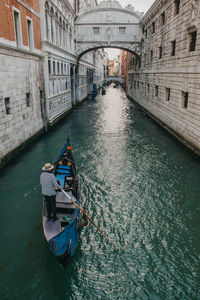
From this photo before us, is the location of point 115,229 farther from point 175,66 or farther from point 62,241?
point 175,66

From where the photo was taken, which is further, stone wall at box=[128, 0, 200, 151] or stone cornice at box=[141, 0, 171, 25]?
stone cornice at box=[141, 0, 171, 25]

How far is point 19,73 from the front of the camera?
11.3 m

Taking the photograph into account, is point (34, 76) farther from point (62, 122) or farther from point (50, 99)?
point (62, 122)

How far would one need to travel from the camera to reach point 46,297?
171 inches

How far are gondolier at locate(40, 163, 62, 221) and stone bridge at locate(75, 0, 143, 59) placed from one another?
23525 millimetres

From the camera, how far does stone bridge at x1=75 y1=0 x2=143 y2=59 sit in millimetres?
24297

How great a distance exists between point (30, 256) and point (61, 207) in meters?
1.37

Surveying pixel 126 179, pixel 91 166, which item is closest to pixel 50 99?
pixel 91 166

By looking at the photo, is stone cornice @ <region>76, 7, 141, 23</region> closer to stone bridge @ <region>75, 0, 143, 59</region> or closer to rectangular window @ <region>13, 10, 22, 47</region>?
stone bridge @ <region>75, 0, 143, 59</region>

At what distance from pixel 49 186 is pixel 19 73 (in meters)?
8.05

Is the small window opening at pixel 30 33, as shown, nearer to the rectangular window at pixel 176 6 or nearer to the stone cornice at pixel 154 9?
the rectangular window at pixel 176 6

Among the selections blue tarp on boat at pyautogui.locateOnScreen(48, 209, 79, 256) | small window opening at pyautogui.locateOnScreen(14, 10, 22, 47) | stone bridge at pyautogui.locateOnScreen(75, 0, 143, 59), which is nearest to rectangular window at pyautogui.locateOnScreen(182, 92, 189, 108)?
small window opening at pyautogui.locateOnScreen(14, 10, 22, 47)

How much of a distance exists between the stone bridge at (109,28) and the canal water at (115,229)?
58.0 ft

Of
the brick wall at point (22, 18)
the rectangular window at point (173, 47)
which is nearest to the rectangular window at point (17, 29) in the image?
the brick wall at point (22, 18)
